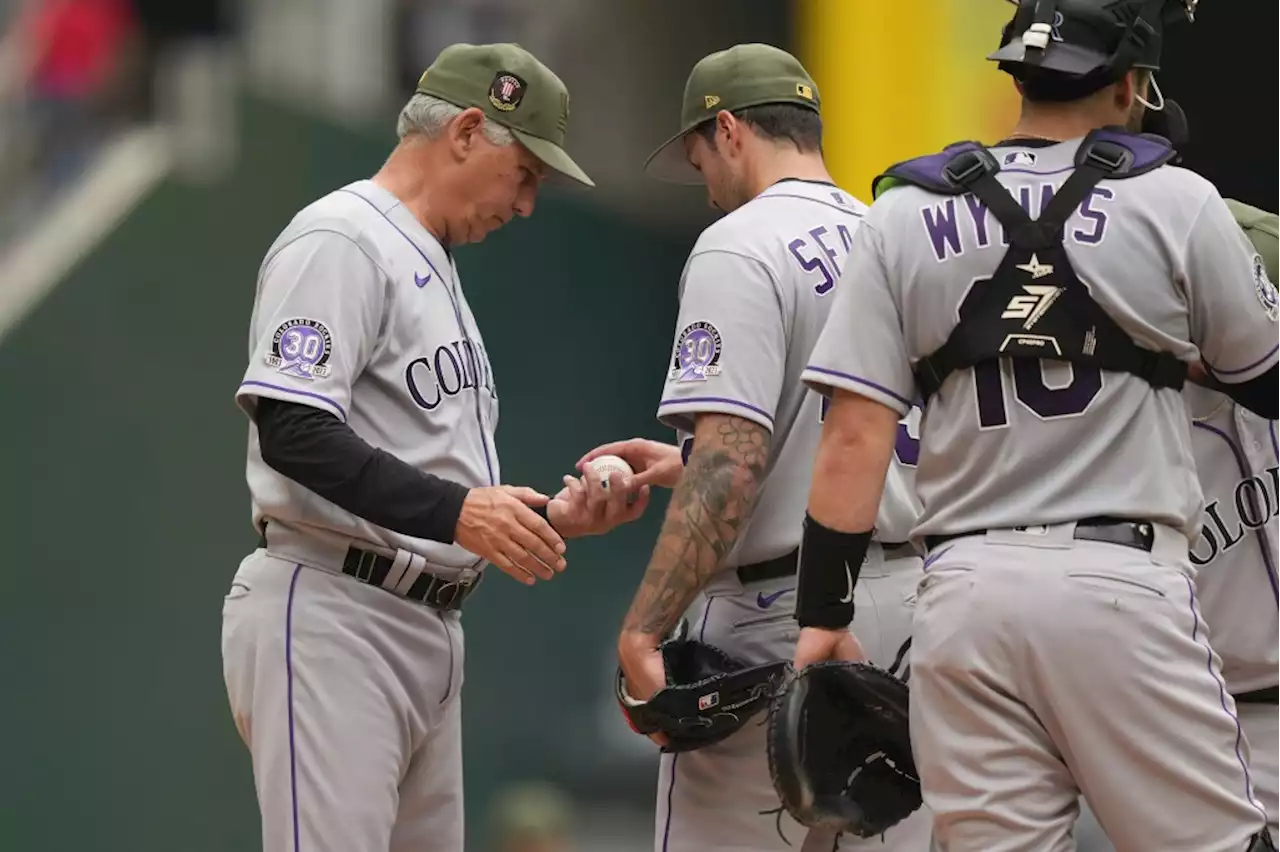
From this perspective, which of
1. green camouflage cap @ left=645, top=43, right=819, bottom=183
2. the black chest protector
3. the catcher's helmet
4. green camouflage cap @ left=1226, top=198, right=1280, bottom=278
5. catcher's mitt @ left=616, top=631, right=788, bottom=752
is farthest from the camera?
green camouflage cap @ left=645, top=43, right=819, bottom=183

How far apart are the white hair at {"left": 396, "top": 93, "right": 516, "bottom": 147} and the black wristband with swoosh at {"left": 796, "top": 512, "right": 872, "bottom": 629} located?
49.9 inches

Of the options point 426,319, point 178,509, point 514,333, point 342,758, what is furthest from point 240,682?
point 514,333

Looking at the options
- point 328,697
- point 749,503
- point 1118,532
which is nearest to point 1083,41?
point 1118,532

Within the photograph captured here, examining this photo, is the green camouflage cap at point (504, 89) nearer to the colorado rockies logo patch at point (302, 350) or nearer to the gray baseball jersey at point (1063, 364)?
the colorado rockies logo patch at point (302, 350)

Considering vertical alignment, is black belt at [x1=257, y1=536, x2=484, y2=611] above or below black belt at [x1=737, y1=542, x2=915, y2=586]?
above

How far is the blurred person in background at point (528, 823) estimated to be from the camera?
7.65 metres

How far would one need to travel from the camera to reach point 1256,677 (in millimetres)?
3455

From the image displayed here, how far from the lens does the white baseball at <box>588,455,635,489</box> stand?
382cm

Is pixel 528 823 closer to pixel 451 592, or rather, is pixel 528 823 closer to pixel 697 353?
pixel 451 592

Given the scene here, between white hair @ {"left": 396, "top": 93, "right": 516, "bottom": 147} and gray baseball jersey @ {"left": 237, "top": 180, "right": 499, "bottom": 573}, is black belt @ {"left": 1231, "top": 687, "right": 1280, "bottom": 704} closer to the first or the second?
gray baseball jersey @ {"left": 237, "top": 180, "right": 499, "bottom": 573}

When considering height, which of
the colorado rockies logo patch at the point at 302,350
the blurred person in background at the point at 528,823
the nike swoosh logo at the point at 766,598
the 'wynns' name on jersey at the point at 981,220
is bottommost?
the blurred person in background at the point at 528,823

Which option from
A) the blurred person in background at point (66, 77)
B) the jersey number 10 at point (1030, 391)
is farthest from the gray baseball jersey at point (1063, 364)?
the blurred person in background at point (66, 77)

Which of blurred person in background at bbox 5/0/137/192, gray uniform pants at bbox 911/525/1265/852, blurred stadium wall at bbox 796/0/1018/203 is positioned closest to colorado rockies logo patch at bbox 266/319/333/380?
gray uniform pants at bbox 911/525/1265/852

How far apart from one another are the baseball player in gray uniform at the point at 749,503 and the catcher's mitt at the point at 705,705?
41 mm
